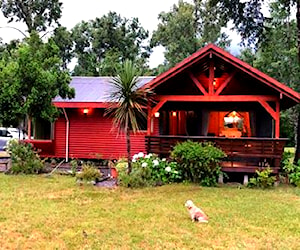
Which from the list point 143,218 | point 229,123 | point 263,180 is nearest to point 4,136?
point 229,123

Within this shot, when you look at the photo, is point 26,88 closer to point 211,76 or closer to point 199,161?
point 211,76

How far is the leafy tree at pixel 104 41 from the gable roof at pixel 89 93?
14.4 m

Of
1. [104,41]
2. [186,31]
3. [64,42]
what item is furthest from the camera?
[104,41]

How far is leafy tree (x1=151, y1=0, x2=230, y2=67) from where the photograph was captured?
90.7 ft

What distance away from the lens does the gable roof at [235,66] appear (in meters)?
10.5

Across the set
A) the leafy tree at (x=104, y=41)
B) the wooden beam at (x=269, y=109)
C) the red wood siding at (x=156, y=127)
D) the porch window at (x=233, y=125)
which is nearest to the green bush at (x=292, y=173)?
the wooden beam at (x=269, y=109)

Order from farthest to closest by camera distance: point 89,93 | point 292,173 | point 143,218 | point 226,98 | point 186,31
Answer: point 186,31 → point 89,93 → point 226,98 → point 292,173 → point 143,218

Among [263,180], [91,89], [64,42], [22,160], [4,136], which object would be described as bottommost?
[263,180]

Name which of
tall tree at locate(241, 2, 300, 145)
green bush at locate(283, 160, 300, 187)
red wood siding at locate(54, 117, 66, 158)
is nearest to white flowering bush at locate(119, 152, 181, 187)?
green bush at locate(283, 160, 300, 187)

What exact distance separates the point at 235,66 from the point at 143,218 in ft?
18.8

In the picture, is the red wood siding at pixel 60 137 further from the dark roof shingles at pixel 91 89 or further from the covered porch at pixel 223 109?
the covered porch at pixel 223 109

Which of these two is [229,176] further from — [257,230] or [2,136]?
[2,136]

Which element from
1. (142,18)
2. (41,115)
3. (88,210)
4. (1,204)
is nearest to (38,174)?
(41,115)

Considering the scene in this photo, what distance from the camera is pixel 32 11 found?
27438 mm
